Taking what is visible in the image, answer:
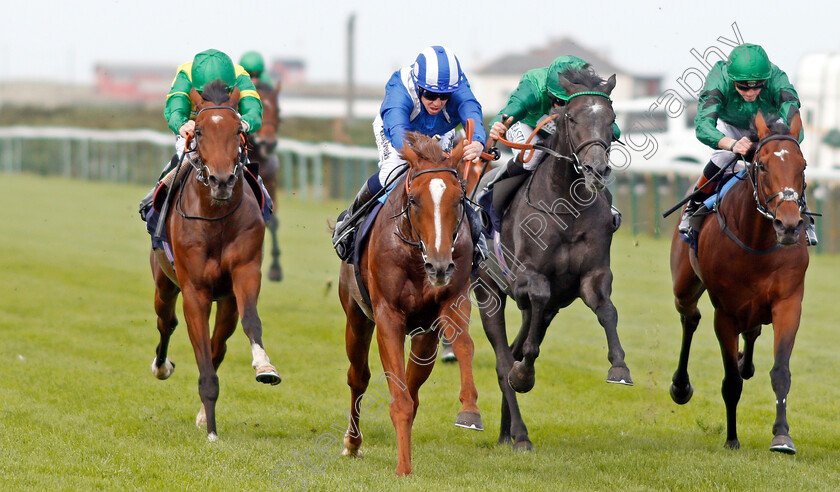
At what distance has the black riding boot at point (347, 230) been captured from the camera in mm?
6250

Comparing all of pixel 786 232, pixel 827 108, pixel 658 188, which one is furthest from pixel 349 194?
pixel 786 232

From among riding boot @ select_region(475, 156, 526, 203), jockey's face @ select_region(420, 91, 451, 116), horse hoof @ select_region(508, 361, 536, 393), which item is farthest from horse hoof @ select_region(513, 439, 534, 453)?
jockey's face @ select_region(420, 91, 451, 116)

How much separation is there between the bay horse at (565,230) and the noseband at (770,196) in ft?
2.64

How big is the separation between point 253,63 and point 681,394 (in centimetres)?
564

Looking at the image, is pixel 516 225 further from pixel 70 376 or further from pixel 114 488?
pixel 70 376

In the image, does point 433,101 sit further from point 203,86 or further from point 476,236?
point 203,86

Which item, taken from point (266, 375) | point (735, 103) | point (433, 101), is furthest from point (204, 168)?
point (735, 103)

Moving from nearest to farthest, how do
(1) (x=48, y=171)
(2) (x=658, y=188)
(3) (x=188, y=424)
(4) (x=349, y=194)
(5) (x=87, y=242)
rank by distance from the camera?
(3) (x=188, y=424)
(5) (x=87, y=242)
(2) (x=658, y=188)
(4) (x=349, y=194)
(1) (x=48, y=171)

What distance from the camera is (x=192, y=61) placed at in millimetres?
7230

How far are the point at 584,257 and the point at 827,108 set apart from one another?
651 inches

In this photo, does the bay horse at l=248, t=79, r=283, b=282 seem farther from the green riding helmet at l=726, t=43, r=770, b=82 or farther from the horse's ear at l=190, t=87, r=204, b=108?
the green riding helmet at l=726, t=43, r=770, b=82

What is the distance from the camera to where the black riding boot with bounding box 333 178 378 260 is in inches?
246

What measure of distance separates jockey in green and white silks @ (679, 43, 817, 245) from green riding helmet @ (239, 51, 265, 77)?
5.31m

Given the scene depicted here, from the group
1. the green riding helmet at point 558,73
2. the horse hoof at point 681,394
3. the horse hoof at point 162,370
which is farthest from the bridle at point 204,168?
the horse hoof at point 681,394
